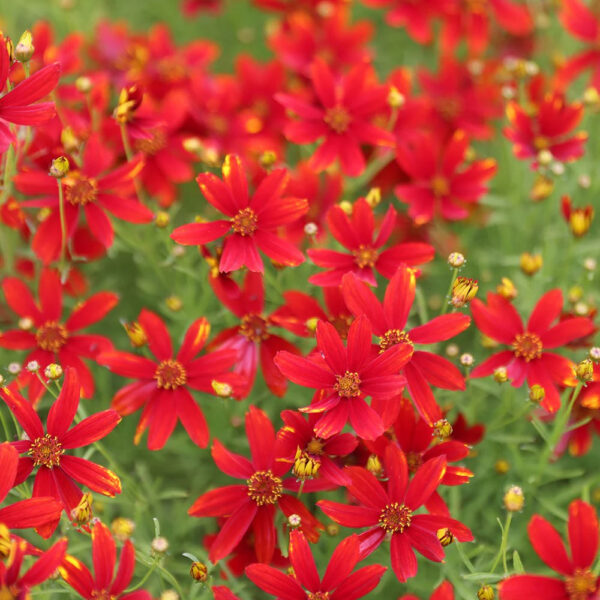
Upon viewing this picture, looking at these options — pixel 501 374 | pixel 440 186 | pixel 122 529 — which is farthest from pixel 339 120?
pixel 122 529

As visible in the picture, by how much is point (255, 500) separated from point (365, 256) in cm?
39

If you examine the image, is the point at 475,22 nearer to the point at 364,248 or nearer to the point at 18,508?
the point at 364,248

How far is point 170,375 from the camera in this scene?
113 cm

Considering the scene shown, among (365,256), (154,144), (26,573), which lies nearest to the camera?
(26,573)

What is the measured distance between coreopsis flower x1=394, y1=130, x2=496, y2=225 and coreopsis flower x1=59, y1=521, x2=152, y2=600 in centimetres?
73

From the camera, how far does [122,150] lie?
1454mm

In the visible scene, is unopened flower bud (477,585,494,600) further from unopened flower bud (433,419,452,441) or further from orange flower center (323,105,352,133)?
orange flower center (323,105,352,133)

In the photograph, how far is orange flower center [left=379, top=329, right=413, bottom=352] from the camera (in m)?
1.06

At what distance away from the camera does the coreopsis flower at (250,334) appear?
3.78 ft

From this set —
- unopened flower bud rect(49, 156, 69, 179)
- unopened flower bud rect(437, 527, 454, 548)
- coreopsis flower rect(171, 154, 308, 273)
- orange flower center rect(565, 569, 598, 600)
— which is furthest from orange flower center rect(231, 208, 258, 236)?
orange flower center rect(565, 569, 598, 600)

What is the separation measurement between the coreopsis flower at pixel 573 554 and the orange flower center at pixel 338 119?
0.74 metres

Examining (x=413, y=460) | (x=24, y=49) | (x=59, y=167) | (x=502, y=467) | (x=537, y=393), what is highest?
(x=24, y=49)

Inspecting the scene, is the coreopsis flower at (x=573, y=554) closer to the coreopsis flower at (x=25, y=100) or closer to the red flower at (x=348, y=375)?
the red flower at (x=348, y=375)

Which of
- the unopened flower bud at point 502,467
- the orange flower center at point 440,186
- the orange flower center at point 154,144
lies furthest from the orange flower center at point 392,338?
the orange flower center at point 154,144
